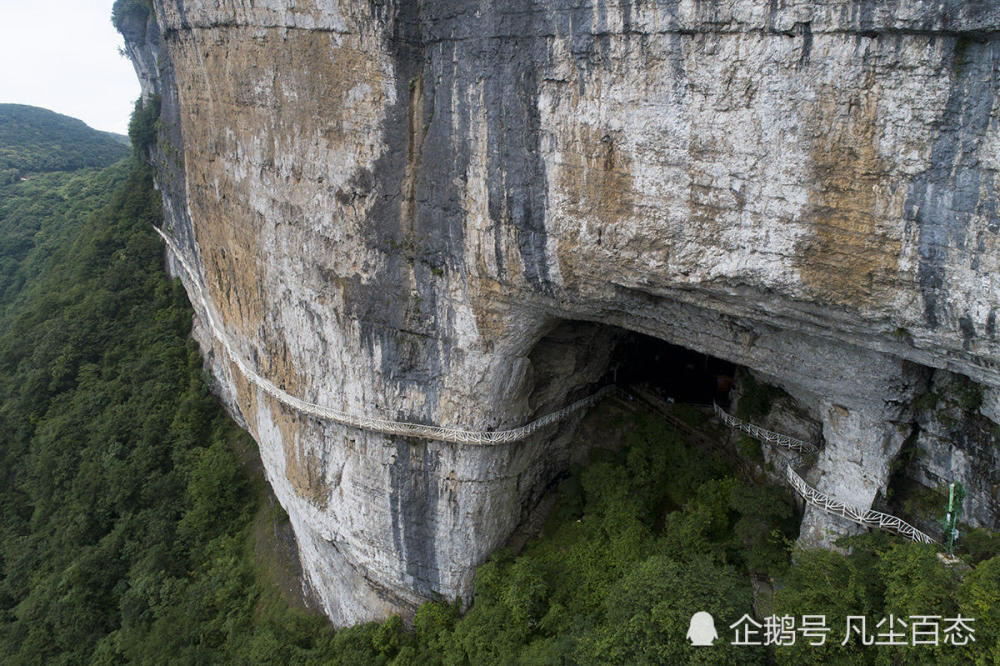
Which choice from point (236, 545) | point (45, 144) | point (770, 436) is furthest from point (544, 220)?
point (45, 144)

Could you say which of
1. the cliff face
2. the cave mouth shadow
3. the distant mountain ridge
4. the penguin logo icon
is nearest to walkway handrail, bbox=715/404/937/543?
the cliff face

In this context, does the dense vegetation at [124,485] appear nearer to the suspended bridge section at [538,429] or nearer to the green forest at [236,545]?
the green forest at [236,545]

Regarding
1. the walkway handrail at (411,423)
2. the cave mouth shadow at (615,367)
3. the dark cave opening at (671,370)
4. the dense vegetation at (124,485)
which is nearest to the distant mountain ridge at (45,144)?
the dense vegetation at (124,485)

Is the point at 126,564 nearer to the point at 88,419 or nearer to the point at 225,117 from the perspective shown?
the point at 88,419

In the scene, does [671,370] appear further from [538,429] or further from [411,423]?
[411,423]

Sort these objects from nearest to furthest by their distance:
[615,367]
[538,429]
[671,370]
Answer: [538,429] → [615,367] → [671,370]

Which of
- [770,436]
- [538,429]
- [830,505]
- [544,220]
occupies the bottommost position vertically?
[538,429]

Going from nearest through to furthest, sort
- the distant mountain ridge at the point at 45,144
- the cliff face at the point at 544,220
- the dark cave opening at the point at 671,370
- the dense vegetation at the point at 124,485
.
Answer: the cliff face at the point at 544,220 < the dark cave opening at the point at 671,370 < the dense vegetation at the point at 124,485 < the distant mountain ridge at the point at 45,144

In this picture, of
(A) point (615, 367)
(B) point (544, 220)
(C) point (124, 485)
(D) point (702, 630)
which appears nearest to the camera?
(D) point (702, 630)
